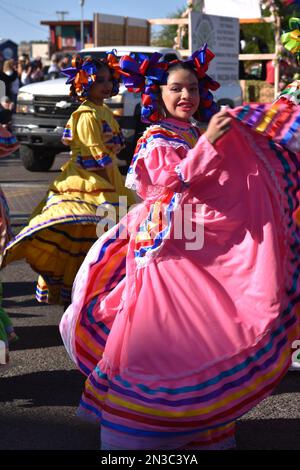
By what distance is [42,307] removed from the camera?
717cm

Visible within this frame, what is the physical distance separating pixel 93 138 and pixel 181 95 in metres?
2.25

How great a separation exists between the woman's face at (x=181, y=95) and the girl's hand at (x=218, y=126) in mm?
628

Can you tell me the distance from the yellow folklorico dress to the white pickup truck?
24.4ft

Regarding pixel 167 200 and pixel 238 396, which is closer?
pixel 238 396

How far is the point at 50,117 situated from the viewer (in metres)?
15.1

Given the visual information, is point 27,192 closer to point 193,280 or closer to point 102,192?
point 102,192

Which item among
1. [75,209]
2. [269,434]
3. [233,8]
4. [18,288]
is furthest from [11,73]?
[269,434]

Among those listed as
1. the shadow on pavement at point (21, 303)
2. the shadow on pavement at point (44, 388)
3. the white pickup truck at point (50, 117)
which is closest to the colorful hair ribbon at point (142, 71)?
the shadow on pavement at point (44, 388)

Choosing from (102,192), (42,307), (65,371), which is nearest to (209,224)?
(65,371)

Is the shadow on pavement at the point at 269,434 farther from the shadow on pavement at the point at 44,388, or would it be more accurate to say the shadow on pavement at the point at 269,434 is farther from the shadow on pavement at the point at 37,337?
the shadow on pavement at the point at 37,337

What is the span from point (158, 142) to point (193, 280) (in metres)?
0.66

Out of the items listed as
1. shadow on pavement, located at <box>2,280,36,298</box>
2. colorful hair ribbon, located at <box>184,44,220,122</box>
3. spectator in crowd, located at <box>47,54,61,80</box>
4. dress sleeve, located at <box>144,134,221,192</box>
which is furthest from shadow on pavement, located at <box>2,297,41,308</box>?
spectator in crowd, located at <box>47,54,61,80</box>

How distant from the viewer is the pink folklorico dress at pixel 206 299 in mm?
3920

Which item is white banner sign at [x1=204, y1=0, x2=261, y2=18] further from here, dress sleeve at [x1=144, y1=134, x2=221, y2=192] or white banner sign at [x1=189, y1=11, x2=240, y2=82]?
dress sleeve at [x1=144, y1=134, x2=221, y2=192]
